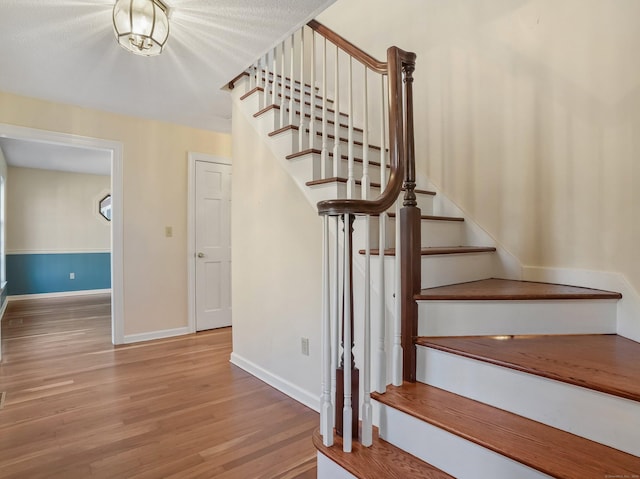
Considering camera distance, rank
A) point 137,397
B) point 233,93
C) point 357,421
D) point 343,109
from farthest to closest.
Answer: point 343,109 → point 233,93 → point 137,397 → point 357,421

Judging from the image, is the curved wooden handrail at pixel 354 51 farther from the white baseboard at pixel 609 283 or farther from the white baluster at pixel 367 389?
the white baseboard at pixel 609 283

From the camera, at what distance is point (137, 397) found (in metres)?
2.35

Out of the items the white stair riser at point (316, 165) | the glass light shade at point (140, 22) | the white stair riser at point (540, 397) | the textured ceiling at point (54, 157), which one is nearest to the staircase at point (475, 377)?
the white stair riser at point (540, 397)

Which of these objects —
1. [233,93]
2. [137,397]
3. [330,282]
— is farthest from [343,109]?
[137,397]

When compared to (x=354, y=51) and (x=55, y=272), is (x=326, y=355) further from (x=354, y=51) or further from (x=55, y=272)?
(x=55, y=272)

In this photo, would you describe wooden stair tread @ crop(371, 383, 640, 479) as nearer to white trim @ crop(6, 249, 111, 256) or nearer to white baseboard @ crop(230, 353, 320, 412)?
white baseboard @ crop(230, 353, 320, 412)

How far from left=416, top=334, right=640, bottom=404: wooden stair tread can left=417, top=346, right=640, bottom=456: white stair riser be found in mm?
25

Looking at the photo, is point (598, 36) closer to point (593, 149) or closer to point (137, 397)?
point (593, 149)

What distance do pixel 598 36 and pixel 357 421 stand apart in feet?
7.12

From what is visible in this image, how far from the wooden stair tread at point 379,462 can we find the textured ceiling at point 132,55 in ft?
7.00

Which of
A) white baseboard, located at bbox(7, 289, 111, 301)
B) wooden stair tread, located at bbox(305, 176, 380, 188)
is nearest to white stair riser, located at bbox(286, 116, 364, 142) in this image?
wooden stair tread, located at bbox(305, 176, 380, 188)

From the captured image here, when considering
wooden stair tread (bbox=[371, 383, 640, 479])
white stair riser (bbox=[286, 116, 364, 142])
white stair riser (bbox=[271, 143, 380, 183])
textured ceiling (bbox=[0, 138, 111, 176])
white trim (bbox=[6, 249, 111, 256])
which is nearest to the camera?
wooden stair tread (bbox=[371, 383, 640, 479])

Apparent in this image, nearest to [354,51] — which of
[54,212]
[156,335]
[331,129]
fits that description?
[331,129]

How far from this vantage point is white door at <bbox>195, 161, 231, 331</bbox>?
13.2ft
